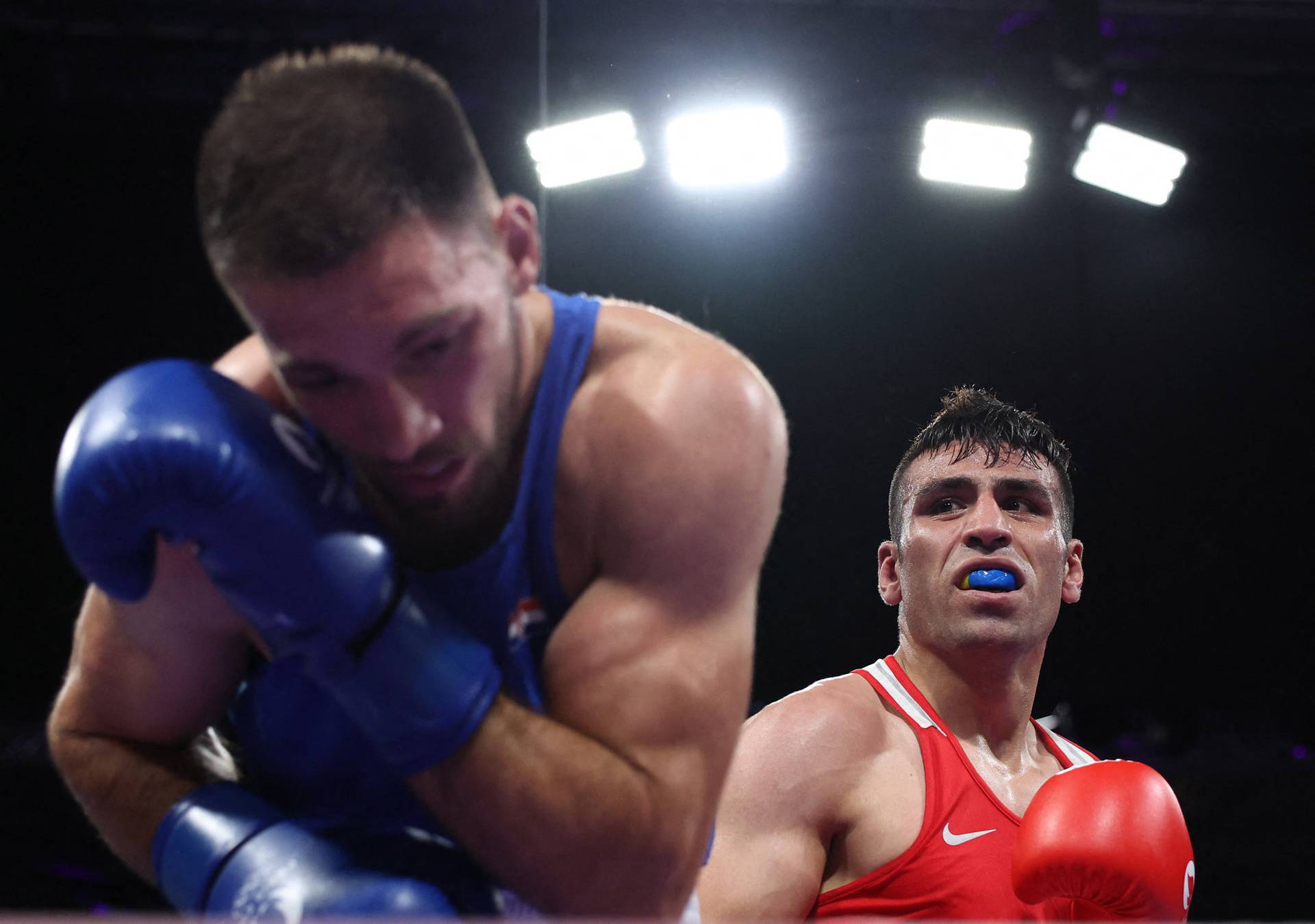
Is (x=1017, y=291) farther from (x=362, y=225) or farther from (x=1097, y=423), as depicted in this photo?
(x=362, y=225)

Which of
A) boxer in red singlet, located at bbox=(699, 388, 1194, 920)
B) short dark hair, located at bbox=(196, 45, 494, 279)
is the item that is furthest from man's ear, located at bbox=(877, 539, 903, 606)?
short dark hair, located at bbox=(196, 45, 494, 279)

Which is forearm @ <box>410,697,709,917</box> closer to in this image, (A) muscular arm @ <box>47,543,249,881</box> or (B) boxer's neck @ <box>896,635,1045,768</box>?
(A) muscular arm @ <box>47,543,249,881</box>

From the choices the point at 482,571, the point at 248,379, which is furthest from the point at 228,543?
the point at 248,379

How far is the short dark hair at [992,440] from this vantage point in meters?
2.87

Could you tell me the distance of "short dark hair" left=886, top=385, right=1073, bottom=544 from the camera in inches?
113

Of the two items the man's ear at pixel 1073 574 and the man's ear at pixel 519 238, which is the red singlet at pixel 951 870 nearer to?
the man's ear at pixel 1073 574

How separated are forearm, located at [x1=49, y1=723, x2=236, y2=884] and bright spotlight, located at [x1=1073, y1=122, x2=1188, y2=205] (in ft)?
12.7

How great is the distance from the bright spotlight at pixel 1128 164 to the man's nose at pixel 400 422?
3.78 meters

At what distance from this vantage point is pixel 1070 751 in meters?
3.03

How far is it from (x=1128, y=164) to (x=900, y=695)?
2708 millimetres

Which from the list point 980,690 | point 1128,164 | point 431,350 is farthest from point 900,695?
point 1128,164

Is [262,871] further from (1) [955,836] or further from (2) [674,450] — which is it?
(1) [955,836]

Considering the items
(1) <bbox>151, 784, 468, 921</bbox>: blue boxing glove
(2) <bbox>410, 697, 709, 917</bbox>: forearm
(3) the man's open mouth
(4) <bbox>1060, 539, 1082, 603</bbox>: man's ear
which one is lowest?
(4) <bbox>1060, 539, 1082, 603</bbox>: man's ear

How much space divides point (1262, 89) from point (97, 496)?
457 cm
